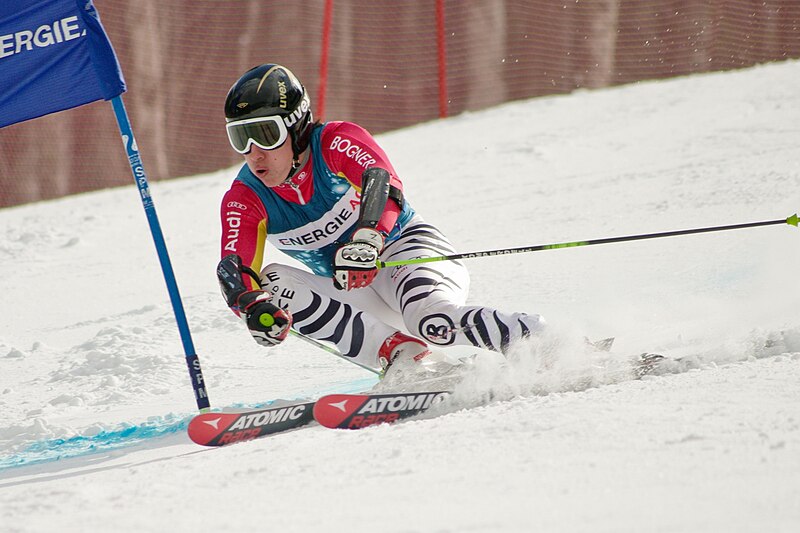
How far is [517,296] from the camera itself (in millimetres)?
5617

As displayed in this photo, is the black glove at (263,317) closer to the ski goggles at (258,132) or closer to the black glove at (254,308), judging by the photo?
the black glove at (254,308)

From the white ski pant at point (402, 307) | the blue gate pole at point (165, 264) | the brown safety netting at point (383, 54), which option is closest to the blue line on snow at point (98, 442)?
the blue gate pole at point (165, 264)

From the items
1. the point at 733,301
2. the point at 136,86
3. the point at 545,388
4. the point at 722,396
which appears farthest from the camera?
the point at 136,86

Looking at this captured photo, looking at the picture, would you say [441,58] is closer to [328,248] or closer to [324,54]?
[324,54]

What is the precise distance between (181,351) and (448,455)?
2.89 m

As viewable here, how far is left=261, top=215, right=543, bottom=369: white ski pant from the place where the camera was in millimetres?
3717

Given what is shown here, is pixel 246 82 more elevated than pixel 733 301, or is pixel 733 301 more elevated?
pixel 246 82

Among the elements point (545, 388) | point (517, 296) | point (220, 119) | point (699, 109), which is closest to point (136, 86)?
point (220, 119)

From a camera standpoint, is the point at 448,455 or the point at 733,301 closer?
the point at 448,455

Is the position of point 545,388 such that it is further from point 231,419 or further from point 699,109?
point 699,109

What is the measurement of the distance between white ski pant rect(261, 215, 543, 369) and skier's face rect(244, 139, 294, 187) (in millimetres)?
393

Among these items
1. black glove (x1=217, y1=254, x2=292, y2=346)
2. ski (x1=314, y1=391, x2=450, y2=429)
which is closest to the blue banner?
black glove (x1=217, y1=254, x2=292, y2=346)

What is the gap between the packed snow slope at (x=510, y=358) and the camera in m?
2.38

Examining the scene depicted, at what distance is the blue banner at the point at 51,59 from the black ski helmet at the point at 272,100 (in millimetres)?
738
